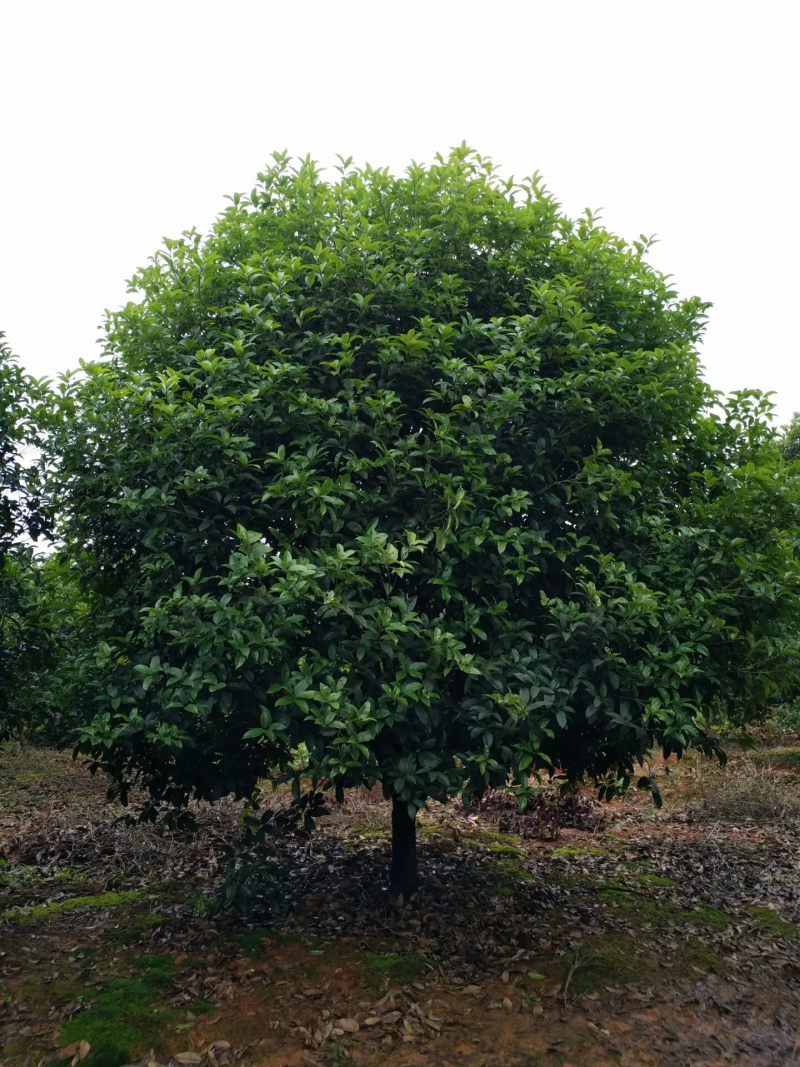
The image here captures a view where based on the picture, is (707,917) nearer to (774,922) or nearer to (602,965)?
(774,922)

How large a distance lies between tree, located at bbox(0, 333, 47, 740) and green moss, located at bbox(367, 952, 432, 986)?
10.5ft

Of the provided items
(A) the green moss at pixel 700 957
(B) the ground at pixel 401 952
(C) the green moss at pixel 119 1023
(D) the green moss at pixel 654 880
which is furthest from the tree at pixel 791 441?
(C) the green moss at pixel 119 1023

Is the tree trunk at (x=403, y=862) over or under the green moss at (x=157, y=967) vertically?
over

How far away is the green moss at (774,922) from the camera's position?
6770 millimetres

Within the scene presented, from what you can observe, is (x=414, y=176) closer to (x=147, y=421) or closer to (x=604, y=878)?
(x=147, y=421)

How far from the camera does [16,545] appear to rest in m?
6.06

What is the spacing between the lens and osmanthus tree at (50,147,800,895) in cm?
476

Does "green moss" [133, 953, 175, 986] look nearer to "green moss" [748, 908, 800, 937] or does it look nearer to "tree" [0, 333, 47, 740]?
"tree" [0, 333, 47, 740]

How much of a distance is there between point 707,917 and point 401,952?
2992mm

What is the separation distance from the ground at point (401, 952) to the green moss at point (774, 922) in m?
0.02

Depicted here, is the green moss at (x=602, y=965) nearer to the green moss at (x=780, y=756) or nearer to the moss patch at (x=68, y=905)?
the moss patch at (x=68, y=905)

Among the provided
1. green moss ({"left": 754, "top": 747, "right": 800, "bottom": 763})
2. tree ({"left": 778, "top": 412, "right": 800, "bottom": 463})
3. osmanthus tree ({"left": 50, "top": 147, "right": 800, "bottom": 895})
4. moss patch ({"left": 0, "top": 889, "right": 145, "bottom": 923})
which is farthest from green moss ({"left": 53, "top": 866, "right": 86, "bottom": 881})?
tree ({"left": 778, "top": 412, "right": 800, "bottom": 463})

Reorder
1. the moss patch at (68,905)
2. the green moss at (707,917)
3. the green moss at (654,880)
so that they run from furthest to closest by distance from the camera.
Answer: the green moss at (654,880)
the green moss at (707,917)
the moss patch at (68,905)

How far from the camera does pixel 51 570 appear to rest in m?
6.72
